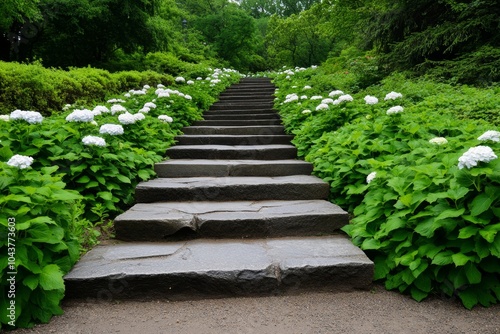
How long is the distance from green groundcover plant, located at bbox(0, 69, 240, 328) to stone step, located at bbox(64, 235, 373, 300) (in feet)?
0.90

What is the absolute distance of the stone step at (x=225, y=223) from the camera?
3350mm

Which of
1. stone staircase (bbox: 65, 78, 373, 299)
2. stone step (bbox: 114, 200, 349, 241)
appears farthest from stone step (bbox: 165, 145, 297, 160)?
stone step (bbox: 114, 200, 349, 241)

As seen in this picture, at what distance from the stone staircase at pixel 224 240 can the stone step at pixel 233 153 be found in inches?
3.4

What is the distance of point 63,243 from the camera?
248 centimetres

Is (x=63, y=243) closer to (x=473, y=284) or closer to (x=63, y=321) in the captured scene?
(x=63, y=321)

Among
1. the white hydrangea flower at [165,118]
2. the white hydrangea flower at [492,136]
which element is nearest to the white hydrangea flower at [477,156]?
the white hydrangea flower at [492,136]

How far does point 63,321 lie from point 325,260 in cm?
192

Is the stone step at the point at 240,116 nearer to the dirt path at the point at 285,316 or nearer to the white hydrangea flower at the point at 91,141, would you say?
the white hydrangea flower at the point at 91,141

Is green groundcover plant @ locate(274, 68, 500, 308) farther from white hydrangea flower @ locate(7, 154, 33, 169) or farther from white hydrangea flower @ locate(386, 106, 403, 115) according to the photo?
white hydrangea flower @ locate(7, 154, 33, 169)

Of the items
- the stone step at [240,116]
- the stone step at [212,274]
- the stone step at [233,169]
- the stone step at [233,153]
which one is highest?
the stone step at [240,116]

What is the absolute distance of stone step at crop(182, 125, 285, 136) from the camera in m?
6.84

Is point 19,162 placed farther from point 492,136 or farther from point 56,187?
point 492,136

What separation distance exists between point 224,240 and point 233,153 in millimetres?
2382

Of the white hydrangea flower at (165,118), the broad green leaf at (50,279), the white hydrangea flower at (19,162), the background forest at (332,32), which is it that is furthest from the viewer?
the background forest at (332,32)
